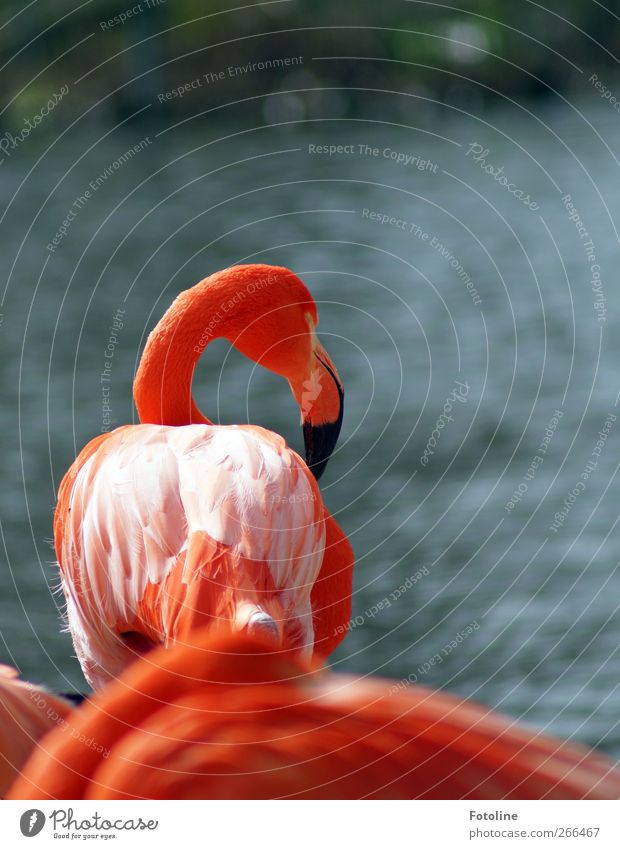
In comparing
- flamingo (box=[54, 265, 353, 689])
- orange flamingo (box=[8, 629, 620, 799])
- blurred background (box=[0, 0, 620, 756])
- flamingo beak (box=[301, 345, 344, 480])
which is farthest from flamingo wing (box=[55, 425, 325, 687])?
blurred background (box=[0, 0, 620, 756])

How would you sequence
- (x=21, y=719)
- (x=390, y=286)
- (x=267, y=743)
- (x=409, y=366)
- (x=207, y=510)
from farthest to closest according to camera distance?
(x=390, y=286) → (x=409, y=366) → (x=207, y=510) → (x=21, y=719) → (x=267, y=743)

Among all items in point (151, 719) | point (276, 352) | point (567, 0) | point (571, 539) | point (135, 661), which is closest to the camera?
point (151, 719)

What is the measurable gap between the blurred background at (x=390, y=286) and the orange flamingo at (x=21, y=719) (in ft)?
4.86

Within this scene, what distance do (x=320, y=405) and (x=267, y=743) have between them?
0.78 m

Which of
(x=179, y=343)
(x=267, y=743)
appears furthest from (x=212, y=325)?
(x=267, y=743)

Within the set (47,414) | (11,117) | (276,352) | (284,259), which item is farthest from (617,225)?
(276,352)

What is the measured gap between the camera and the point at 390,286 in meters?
6.53

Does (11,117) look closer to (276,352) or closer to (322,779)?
(276,352)

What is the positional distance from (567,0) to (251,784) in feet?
34.5

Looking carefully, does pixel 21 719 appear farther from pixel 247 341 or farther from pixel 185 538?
pixel 247 341

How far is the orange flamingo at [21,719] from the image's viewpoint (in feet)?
4.31

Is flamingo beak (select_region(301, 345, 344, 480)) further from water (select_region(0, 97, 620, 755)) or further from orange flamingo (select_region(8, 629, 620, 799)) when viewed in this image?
orange flamingo (select_region(8, 629, 620, 799))

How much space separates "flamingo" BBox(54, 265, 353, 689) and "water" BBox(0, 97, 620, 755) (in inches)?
17.9
